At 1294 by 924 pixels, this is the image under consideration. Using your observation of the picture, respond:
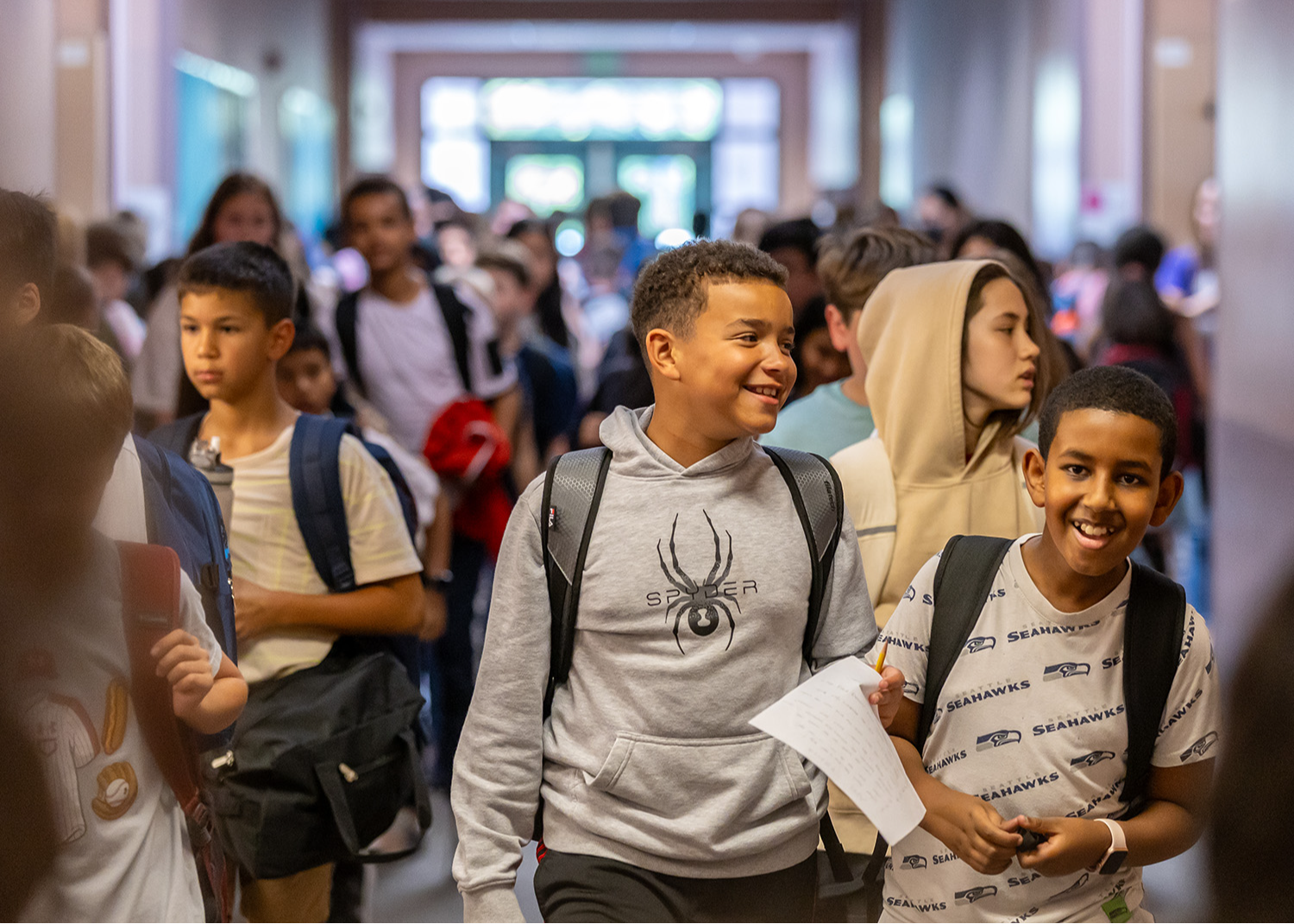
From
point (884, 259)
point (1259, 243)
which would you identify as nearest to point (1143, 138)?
point (1259, 243)

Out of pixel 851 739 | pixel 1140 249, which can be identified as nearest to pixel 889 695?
pixel 851 739

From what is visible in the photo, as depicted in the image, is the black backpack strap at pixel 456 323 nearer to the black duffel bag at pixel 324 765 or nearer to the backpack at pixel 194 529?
the black duffel bag at pixel 324 765

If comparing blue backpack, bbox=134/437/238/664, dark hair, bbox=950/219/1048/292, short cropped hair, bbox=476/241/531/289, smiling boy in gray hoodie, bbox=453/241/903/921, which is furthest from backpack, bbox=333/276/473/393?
smiling boy in gray hoodie, bbox=453/241/903/921

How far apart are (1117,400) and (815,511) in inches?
17.7

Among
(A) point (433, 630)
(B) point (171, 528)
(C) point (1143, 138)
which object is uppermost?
(C) point (1143, 138)

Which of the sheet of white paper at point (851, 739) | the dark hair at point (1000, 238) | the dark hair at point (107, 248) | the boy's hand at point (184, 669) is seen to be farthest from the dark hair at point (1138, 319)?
the dark hair at point (107, 248)

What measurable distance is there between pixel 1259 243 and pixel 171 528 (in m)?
3.80

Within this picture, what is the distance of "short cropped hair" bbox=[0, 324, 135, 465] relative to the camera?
6.57ft

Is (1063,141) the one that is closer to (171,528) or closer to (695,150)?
(171,528)

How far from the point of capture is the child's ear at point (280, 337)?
8.72ft

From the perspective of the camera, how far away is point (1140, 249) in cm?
629

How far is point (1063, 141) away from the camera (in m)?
13.1

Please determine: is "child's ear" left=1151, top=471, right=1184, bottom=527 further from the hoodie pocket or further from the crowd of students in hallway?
the hoodie pocket

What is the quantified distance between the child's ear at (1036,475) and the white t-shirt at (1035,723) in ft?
0.30
